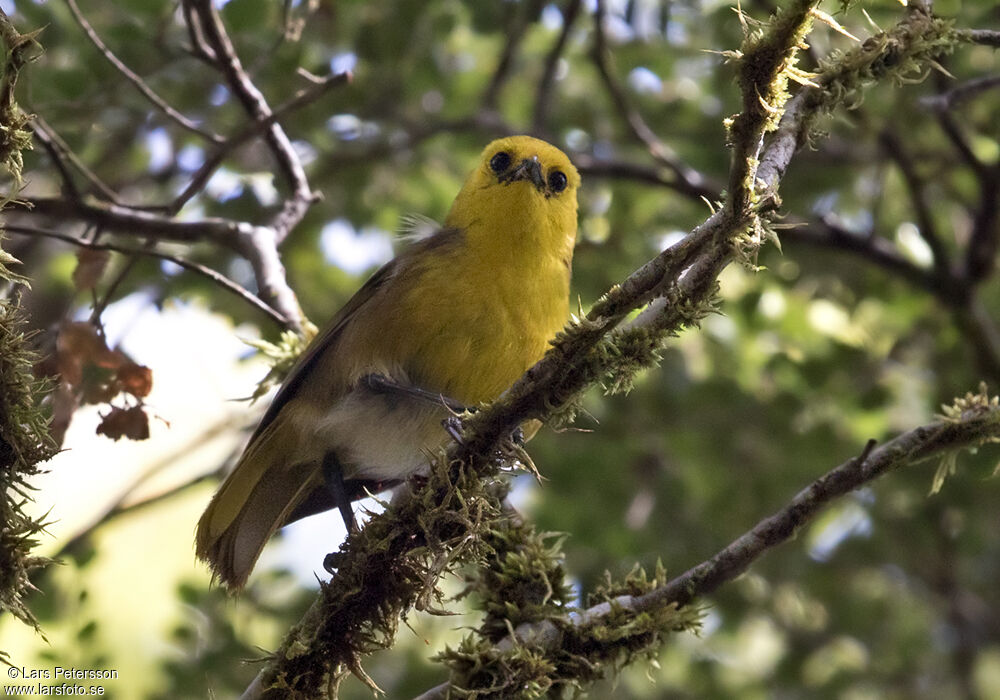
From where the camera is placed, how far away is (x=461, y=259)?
4.29 meters

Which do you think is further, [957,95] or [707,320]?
[707,320]

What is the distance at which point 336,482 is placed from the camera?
14.2 ft

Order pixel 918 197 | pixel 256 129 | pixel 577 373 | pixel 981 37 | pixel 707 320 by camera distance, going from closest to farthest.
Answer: pixel 577 373, pixel 981 37, pixel 256 129, pixel 918 197, pixel 707 320

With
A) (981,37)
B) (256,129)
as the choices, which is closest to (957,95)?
(981,37)

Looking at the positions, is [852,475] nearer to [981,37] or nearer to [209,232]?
[981,37]

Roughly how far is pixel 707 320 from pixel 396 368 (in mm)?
2750

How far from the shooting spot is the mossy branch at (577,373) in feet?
7.95

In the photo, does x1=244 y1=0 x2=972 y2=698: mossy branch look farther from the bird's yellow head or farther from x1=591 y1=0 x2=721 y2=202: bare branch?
x1=591 y1=0 x2=721 y2=202: bare branch

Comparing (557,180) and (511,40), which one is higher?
(511,40)

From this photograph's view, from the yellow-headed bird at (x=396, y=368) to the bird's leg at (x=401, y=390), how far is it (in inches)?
0.6

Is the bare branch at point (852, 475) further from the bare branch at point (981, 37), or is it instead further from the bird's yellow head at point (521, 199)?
the bird's yellow head at point (521, 199)

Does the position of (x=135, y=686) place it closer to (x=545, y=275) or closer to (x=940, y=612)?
(x=545, y=275)

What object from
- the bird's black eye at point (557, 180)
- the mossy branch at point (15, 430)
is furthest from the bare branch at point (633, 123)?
the mossy branch at point (15, 430)

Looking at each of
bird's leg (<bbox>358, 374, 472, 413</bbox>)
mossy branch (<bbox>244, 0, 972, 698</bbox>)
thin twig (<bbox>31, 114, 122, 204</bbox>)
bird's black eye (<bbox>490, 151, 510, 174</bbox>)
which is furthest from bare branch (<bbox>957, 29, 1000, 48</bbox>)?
thin twig (<bbox>31, 114, 122, 204</bbox>)
